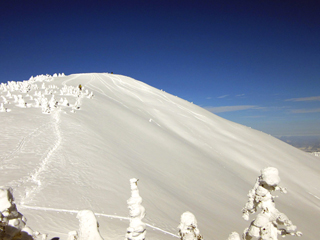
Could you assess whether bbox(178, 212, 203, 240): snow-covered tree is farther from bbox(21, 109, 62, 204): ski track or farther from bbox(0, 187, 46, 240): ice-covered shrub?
bbox(21, 109, 62, 204): ski track

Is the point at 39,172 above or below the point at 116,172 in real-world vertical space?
below

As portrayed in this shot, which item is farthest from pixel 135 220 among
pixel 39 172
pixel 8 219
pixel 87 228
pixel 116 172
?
pixel 116 172

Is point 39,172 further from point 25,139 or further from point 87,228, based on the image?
point 87,228

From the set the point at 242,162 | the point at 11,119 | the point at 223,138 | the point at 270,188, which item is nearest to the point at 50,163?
the point at 11,119

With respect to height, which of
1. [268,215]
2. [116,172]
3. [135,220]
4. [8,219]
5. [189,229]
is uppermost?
[268,215]

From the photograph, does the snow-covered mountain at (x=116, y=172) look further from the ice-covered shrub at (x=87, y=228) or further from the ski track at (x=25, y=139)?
the ice-covered shrub at (x=87, y=228)

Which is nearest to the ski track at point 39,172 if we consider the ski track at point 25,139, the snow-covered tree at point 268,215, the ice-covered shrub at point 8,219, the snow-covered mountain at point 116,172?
the snow-covered mountain at point 116,172

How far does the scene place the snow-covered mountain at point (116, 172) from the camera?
7816 millimetres

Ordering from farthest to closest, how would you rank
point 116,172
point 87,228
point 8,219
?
point 116,172 → point 87,228 → point 8,219

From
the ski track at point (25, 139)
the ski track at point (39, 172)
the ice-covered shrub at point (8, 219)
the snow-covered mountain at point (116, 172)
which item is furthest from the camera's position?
the ski track at point (25, 139)

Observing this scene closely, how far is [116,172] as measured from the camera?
11758 mm

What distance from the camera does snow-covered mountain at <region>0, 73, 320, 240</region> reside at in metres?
7.82

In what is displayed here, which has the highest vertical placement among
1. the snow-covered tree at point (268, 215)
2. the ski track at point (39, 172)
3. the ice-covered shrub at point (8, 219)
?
the snow-covered tree at point (268, 215)

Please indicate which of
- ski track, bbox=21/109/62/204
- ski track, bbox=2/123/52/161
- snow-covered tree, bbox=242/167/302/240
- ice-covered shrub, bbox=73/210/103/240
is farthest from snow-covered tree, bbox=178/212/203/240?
ski track, bbox=2/123/52/161
